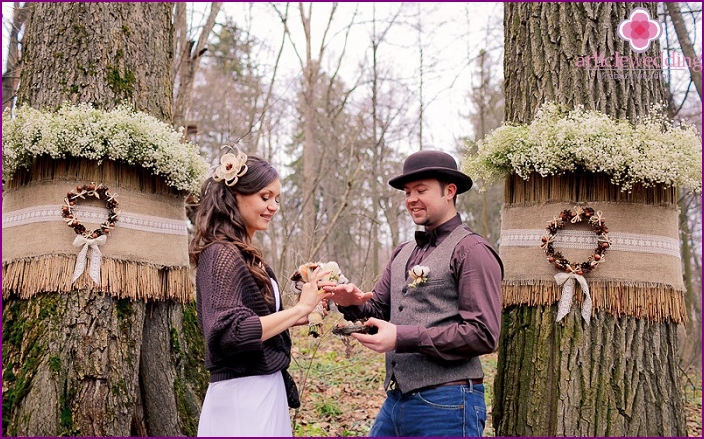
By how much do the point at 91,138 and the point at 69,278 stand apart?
0.79 m

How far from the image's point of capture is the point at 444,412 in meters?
2.61

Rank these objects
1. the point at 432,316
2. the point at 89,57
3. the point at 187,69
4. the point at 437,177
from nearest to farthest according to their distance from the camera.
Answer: the point at 432,316 → the point at 437,177 → the point at 89,57 → the point at 187,69

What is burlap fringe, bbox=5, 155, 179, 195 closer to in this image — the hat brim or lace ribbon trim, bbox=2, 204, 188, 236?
lace ribbon trim, bbox=2, 204, 188, 236

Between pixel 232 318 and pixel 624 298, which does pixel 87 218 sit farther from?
pixel 624 298

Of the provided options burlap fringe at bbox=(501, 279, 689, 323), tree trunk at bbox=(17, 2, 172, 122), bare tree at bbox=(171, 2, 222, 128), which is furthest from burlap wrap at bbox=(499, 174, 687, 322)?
bare tree at bbox=(171, 2, 222, 128)

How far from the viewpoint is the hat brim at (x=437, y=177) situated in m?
2.81

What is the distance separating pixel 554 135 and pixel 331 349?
20.7 feet

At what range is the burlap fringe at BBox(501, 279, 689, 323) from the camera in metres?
3.10

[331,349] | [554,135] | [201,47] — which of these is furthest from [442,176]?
[331,349]

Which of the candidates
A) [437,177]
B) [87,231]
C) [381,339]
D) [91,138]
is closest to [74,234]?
[87,231]

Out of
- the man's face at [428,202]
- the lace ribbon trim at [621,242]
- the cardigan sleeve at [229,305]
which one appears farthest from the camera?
the lace ribbon trim at [621,242]

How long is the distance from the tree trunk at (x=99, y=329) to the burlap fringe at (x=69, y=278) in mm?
55

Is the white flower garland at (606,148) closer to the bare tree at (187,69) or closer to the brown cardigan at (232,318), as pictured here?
the brown cardigan at (232,318)

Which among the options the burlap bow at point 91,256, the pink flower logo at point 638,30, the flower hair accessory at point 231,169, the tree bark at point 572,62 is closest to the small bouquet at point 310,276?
the flower hair accessory at point 231,169
